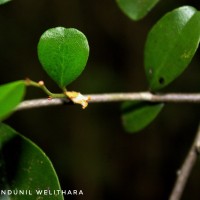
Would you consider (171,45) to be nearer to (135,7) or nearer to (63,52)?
(135,7)

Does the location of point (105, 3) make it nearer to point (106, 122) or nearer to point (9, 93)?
point (106, 122)

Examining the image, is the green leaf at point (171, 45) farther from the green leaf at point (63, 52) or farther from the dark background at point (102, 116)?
the dark background at point (102, 116)

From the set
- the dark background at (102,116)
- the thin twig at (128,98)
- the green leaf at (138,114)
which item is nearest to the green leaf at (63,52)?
→ the thin twig at (128,98)

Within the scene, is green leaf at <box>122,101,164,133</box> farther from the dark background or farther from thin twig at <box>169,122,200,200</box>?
the dark background

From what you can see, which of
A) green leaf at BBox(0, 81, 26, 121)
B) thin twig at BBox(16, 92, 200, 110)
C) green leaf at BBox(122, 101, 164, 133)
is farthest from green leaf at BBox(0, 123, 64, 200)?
green leaf at BBox(122, 101, 164, 133)

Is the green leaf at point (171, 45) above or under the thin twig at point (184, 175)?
→ above

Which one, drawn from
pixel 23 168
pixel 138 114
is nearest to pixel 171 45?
pixel 138 114

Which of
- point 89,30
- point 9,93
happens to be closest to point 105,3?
point 89,30
